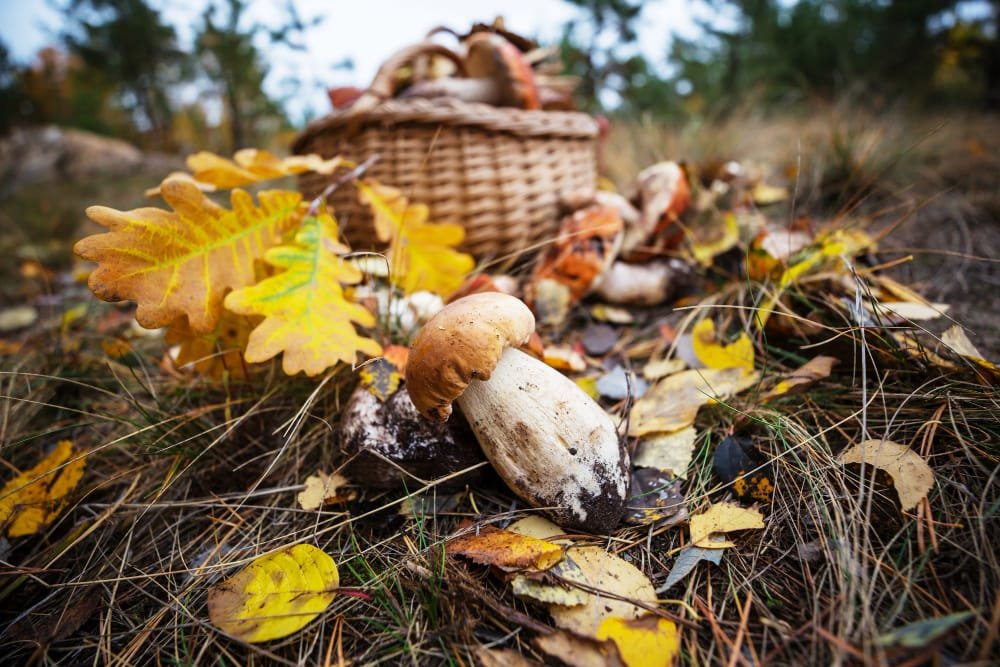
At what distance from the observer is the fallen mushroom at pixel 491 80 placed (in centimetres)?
167

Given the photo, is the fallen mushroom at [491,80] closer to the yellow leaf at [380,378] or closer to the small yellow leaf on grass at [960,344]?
the yellow leaf at [380,378]

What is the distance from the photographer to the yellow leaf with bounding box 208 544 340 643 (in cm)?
77

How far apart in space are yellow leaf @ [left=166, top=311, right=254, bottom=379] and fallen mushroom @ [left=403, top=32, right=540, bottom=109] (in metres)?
1.16

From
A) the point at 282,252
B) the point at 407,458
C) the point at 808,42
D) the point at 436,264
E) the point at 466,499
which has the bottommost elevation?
the point at 466,499

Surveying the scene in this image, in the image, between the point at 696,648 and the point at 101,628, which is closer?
the point at 696,648

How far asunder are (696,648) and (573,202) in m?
1.51

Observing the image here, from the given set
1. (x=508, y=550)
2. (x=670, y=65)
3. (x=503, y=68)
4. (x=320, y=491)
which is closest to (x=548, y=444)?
(x=508, y=550)

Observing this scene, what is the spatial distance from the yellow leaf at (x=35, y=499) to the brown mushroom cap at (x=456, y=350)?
0.78 meters

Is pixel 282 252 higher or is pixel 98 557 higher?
pixel 282 252

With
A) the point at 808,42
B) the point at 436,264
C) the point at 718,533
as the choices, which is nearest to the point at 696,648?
the point at 718,533

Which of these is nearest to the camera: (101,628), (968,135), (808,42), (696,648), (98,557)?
(696,648)

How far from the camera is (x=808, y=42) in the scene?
16.8 ft

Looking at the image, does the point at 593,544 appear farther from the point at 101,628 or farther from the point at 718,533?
the point at 101,628

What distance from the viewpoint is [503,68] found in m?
1.69
